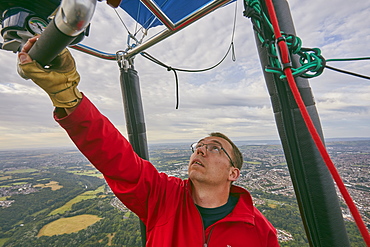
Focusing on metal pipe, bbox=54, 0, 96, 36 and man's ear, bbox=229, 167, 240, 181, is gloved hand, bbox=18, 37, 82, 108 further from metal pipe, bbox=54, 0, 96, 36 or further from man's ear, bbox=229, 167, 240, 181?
man's ear, bbox=229, 167, 240, 181

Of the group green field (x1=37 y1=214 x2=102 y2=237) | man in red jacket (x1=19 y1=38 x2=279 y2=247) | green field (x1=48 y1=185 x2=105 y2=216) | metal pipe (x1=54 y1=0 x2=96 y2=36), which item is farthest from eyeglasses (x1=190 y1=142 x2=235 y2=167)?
green field (x1=48 y1=185 x2=105 y2=216)

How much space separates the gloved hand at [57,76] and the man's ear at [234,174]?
1.56 meters

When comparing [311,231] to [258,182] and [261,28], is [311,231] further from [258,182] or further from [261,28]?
[258,182]

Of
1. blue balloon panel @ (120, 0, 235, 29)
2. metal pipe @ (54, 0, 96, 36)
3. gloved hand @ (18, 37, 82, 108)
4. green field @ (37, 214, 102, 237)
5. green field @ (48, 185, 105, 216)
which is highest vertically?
blue balloon panel @ (120, 0, 235, 29)

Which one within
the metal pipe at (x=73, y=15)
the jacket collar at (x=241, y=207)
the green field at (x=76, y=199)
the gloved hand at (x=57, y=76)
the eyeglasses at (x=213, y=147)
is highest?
the metal pipe at (x=73, y=15)

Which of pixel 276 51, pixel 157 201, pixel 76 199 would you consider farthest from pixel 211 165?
pixel 76 199

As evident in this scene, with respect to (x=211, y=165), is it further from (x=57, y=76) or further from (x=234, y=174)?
(x=57, y=76)

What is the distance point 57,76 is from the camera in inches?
27.0

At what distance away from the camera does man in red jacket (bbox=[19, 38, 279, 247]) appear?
775 mm

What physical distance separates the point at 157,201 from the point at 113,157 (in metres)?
0.64

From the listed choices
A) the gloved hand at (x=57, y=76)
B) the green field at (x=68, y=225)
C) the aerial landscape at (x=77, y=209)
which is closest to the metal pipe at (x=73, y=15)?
the gloved hand at (x=57, y=76)

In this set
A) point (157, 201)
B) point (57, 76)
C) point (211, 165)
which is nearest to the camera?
point (57, 76)

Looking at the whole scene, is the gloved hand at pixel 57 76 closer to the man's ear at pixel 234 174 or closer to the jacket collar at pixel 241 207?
the jacket collar at pixel 241 207

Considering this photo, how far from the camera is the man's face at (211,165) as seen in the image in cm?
163
